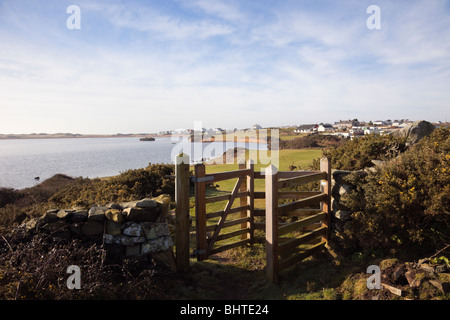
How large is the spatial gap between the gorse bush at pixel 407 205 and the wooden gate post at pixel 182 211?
355cm

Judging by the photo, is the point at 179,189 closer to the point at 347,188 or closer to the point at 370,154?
the point at 347,188

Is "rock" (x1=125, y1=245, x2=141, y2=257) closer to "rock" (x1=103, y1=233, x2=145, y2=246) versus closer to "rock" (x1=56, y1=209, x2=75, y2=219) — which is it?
"rock" (x1=103, y1=233, x2=145, y2=246)

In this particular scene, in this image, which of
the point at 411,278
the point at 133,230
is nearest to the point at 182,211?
the point at 133,230

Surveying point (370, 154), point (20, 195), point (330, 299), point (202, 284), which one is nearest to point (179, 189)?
point (202, 284)

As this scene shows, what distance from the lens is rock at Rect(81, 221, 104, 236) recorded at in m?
5.09

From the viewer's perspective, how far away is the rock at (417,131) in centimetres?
881

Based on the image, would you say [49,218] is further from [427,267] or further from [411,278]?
[427,267]

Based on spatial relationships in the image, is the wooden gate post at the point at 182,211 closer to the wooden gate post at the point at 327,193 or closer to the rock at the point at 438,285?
the wooden gate post at the point at 327,193

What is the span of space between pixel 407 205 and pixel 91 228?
243 inches

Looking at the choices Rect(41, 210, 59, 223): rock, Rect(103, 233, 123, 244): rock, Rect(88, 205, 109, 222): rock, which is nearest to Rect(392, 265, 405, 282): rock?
Rect(103, 233, 123, 244): rock

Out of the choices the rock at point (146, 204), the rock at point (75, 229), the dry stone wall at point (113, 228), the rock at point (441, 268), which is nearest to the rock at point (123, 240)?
the dry stone wall at point (113, 228)

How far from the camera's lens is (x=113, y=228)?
201 inches

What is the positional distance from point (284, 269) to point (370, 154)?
4580 millimetres

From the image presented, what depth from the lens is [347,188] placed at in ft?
20.3
